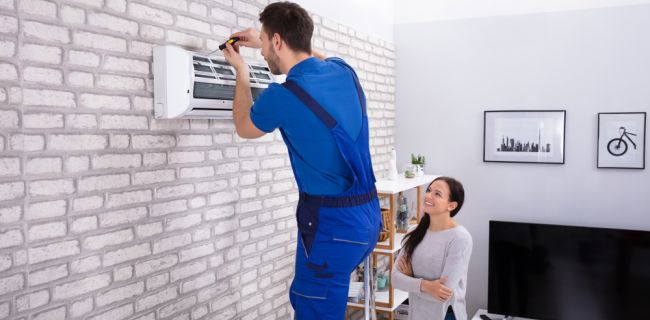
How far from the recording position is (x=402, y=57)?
492 centimetres

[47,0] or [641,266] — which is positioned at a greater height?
[47,0]

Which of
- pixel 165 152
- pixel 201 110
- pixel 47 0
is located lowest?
pixel 165 152

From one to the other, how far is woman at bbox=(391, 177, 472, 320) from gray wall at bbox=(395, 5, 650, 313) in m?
1.30

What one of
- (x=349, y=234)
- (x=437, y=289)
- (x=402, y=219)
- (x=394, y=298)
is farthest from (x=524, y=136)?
(x=349, y=234)

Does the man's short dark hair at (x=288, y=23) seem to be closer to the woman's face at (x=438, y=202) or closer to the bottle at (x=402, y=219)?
the woman's face at (x=438, y=202)

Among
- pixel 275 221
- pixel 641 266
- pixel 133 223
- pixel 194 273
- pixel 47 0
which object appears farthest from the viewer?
pixel 641 266

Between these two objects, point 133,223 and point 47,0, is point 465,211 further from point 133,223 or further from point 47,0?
point 47,0

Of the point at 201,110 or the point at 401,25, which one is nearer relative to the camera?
the point at 201,110

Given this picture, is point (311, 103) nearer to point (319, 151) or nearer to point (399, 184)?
point (319, 151)

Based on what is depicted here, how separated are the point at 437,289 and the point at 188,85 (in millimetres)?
1747

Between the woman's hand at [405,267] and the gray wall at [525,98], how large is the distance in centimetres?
151

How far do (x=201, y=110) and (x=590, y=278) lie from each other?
3123mm

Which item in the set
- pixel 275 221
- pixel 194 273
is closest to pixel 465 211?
pixel 275 221

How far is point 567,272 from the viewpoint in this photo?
4.16 m
